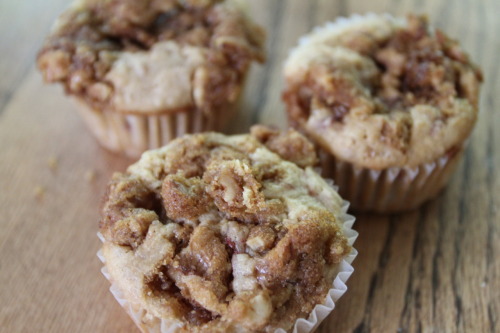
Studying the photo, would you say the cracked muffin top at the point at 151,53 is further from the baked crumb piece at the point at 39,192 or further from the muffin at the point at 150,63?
the baked crumb piece at the point at 39,192

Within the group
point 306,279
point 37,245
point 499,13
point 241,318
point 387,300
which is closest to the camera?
point 241,318

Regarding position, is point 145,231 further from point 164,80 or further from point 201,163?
point 164,80

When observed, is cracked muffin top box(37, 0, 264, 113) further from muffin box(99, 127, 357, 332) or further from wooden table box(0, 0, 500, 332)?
muffin box(99, 127, 357, 332)

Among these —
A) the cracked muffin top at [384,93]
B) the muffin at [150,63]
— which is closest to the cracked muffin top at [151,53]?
the muffin at [150,63]

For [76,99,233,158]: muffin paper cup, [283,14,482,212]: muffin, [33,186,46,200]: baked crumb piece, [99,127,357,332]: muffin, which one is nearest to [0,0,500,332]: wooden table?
[33,186,46,200]: baked crumb piece

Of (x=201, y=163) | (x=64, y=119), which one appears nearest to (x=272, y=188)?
(x=201, y=163)
